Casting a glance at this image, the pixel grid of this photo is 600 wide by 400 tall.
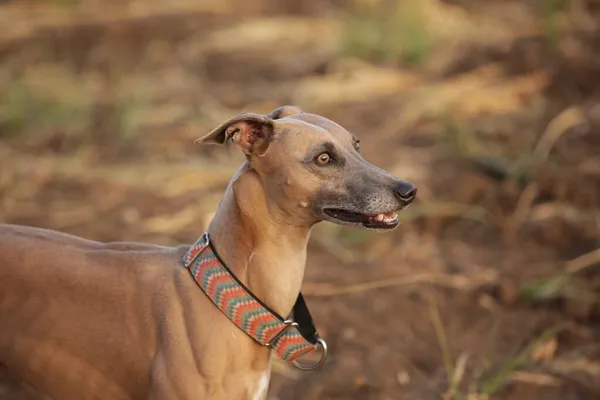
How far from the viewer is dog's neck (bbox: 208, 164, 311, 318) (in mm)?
2879

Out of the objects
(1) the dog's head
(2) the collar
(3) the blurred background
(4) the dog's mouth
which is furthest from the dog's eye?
(3) the blurred background

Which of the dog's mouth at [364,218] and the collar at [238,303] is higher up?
the dog's mouth at [364,218]

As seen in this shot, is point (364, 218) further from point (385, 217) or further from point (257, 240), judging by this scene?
point (257, 240)

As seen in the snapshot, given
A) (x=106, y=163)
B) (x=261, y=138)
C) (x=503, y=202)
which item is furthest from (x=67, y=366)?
(x=106, y=163)

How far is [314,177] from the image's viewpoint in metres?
2.87

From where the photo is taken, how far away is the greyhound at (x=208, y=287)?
2.83m

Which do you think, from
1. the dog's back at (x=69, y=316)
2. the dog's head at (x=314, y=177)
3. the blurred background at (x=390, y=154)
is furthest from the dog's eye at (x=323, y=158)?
the blurred background at (x=390, y=154)

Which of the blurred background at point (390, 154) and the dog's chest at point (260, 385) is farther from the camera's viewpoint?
the blurred background at point (390, 154)

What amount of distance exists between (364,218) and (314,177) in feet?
0.68

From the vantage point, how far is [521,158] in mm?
6039

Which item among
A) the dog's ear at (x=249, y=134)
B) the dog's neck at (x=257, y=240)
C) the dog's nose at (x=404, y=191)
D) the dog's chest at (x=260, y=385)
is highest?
the dog's ear at (x=249, y=134)

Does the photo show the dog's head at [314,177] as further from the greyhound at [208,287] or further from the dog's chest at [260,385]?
the dog's chest at [260,385]

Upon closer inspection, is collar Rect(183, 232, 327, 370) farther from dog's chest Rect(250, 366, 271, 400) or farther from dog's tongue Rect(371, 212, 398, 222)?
dog's tongue Rect(371, 212, 398, 222)

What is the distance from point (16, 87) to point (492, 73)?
13.2ft
